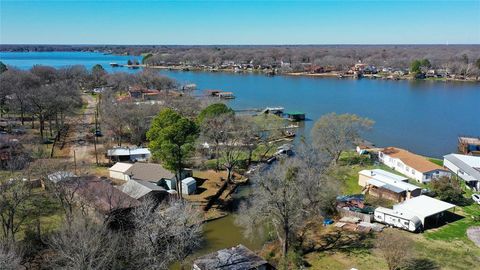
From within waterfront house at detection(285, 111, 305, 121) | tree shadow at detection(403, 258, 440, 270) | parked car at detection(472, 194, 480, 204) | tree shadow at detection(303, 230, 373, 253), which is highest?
waterfront house at detection(285, 111, 305, 121)

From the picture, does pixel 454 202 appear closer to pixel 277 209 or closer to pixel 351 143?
pixel 351 143

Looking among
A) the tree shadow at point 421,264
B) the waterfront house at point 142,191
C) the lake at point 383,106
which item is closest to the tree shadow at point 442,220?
the tree shadow at point 421,264

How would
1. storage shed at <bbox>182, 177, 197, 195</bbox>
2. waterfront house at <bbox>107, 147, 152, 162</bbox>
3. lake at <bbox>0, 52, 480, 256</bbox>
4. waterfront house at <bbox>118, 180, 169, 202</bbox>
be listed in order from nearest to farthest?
waterfront house at <bbox>118, 180, 169, 202</bbox> < storage shed at <bbox>182, 177, 197, 195</bbox> < waterfront house at <bbox>107, 147, 152, 162</bbox> < lake at <bbox>0, 52, 480, 256</bbox>

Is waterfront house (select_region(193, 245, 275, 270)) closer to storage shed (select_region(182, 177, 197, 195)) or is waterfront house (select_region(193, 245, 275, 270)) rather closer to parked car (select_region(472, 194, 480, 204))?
storage shed (select_region(182, 177, 197, 195))

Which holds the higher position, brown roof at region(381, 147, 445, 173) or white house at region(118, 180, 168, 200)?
brown roof at region(381, 147, 445, 173)

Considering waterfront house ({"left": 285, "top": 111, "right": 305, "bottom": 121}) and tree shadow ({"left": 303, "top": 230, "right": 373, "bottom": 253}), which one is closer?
tree shadow ({"left": 303, "top": 230, "right": 373, "bottom": 253})

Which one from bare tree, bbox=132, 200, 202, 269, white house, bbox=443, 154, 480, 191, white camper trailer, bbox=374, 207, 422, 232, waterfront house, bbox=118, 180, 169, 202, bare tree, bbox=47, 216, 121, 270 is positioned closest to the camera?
bare tree, bbox=47, 216, 121, 270

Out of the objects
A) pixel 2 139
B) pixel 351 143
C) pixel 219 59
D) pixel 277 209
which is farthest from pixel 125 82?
pixel 219 59

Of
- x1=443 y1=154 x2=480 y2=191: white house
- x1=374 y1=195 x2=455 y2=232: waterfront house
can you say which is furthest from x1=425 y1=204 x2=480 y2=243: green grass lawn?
x1=443 y1=154 x2=480 y2=191: white house
